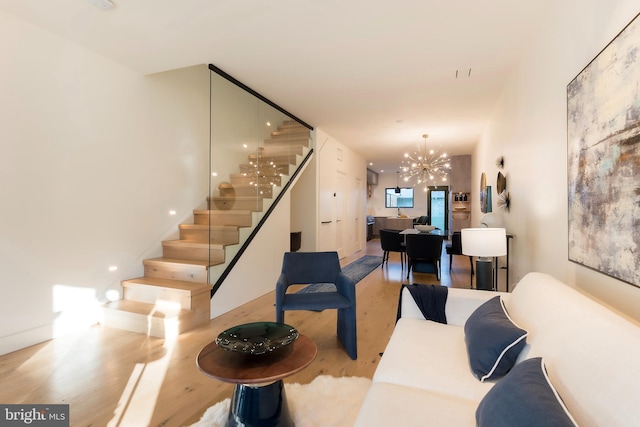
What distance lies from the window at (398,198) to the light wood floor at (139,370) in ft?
35.8

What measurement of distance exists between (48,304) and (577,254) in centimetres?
429

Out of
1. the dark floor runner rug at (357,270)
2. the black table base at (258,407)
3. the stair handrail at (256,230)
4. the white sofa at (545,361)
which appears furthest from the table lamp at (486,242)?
the stair handrail at (256,230)

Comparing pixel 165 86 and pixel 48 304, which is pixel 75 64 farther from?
pixel 48 304

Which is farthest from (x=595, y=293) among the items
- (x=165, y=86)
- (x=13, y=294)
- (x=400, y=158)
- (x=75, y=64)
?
(x=400, y=158)

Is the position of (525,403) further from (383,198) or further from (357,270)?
(383,198)

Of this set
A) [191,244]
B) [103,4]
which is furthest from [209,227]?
[103,4]

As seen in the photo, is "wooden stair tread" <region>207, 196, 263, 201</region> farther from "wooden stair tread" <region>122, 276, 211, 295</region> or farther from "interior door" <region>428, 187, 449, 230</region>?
"interior door" <region>428, 187, 449, 230</region>

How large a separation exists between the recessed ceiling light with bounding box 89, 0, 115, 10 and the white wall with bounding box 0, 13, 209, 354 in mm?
943

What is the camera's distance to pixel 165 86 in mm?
4090

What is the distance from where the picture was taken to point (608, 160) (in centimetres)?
143

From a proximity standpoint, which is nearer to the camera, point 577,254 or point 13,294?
point 577,254

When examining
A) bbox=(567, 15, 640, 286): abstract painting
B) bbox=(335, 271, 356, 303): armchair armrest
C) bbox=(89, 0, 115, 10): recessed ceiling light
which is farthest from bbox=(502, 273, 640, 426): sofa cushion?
bbox=(89, 0, 115, 10): recessed ceiling light

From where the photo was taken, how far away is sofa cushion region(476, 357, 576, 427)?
77cm

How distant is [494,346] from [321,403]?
3.56ft
